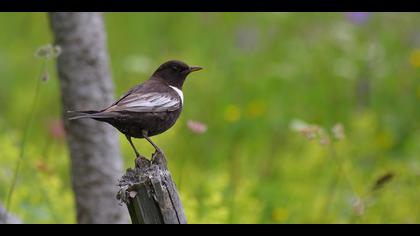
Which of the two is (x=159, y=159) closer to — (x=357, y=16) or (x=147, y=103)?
(x=147, y=103)

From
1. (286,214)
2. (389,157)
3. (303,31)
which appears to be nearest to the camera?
(286,214)

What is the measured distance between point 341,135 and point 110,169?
5.60 ft

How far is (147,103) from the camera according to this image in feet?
14.7

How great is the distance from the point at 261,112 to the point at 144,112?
4.65 m

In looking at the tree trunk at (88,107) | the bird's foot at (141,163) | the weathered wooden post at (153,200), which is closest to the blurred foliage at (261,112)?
the tree trunk at (88,107)

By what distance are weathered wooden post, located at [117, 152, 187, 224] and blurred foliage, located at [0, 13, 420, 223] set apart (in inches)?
81.1

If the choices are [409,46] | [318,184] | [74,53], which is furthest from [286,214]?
[409,46]

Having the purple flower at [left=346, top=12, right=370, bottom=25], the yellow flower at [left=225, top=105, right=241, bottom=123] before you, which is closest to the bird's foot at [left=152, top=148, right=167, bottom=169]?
the yellow flower at [left=225, top=105, right=241, bottom=123]

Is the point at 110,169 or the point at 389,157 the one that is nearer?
the point at 110,169

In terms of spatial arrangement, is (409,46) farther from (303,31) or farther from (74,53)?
(74,53)

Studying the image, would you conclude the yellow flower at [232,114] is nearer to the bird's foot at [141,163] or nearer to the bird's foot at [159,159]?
the bird's foot at [159,159]

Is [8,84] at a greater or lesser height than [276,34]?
lesser

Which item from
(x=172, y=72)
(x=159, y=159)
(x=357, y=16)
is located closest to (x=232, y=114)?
(x=357, y=16)
